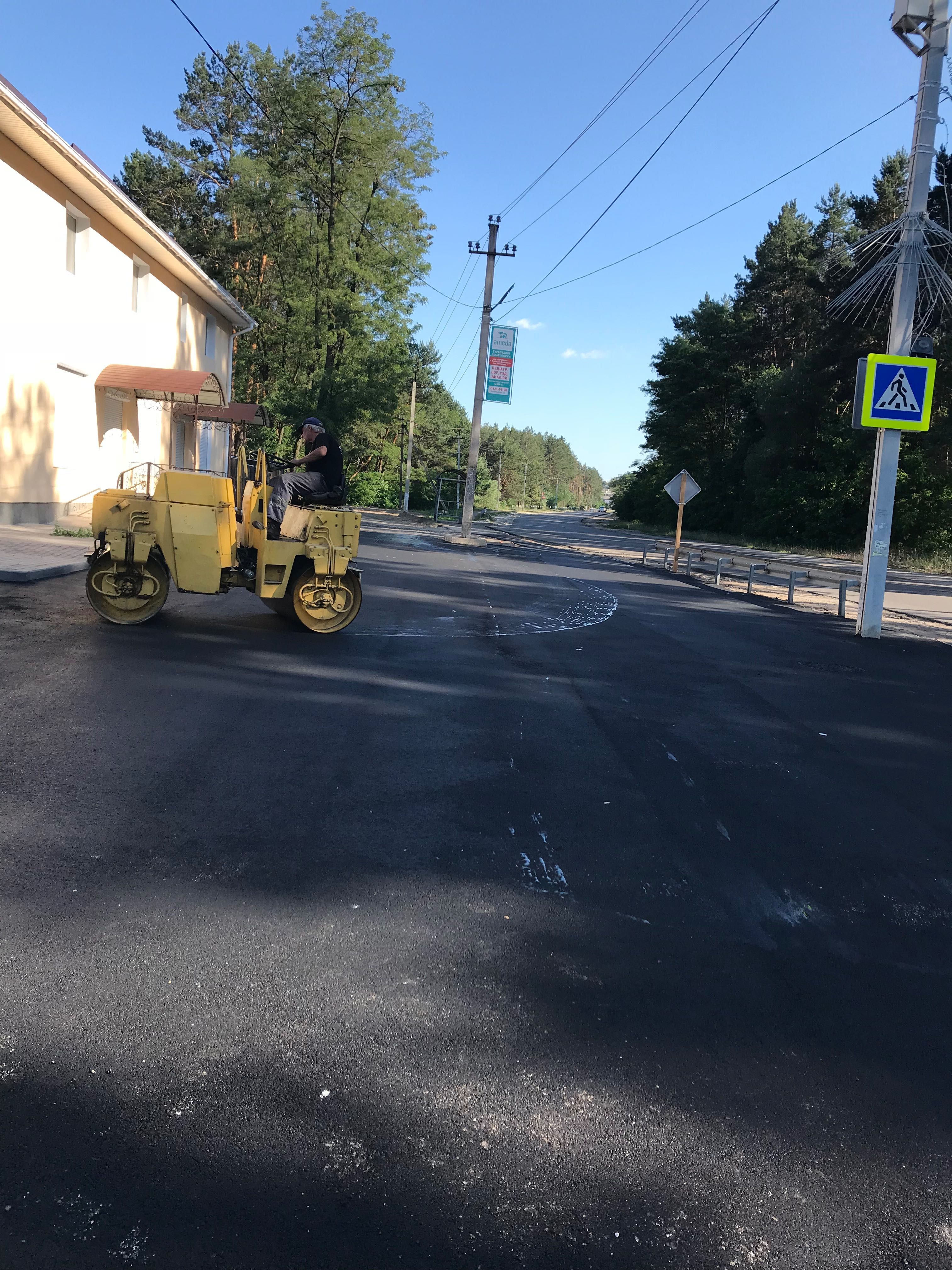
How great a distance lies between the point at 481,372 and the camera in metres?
27.6

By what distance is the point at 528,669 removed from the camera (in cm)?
916

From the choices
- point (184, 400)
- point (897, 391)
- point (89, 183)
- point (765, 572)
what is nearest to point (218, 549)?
point (897, 391)

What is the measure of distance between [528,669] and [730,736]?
245 centimetres

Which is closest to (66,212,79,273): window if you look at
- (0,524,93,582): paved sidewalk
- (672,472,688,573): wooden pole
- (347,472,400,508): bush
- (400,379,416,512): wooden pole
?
(0,524,93,582): paved sidewalk

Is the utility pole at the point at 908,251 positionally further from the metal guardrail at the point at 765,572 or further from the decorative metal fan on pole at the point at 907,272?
the metal guardrail at the point at 765,572

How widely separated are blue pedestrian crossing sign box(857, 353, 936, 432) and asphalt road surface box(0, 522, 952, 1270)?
21.5 feet

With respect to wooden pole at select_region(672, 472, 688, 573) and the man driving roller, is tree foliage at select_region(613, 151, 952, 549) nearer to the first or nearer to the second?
wooden pole at select_region(672, 472, 688, 573)

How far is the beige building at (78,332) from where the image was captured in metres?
17.5

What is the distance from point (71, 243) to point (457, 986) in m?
21.2

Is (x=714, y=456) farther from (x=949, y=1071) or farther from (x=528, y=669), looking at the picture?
(x=949, y=1071)

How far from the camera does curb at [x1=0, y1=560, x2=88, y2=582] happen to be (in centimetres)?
1138

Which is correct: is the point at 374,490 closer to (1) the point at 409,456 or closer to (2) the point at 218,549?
(1) the point at 409,456

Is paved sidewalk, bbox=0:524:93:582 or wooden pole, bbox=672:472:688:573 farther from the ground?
wooden pole, bbox=672:472:688:573

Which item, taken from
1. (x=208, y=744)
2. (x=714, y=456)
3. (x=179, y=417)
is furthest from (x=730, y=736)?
(x=714, y=456)
